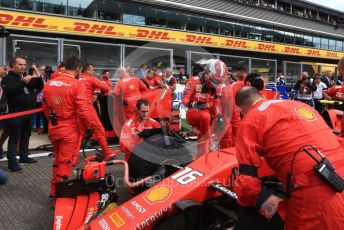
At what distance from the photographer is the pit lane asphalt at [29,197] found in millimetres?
3287

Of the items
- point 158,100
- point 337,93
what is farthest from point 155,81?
point 337,93

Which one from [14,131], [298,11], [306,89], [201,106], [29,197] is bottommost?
[29,197]

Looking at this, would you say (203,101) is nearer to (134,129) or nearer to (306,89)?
(134,129)

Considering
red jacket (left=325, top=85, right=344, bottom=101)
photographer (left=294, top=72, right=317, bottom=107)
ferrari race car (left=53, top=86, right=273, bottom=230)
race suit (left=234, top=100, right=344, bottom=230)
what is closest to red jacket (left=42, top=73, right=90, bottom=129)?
ferrari race car (left=53, top=86, right=273, bottom=230)

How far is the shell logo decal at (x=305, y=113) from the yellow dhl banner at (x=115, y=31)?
13047 millimetres

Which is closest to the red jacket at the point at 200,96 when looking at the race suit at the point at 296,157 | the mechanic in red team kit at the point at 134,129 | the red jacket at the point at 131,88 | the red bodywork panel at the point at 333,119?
the mechanic in red team kit at the point at 134,129

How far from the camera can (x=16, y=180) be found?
4559 mm

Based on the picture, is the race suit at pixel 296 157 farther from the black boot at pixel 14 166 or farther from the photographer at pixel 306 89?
the photographer at pixel 306 89

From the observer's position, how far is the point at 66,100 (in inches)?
146

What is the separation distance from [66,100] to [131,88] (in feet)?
9.02

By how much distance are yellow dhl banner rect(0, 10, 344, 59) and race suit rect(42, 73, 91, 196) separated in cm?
1062

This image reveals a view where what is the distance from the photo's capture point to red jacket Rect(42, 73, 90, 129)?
12.1 feet

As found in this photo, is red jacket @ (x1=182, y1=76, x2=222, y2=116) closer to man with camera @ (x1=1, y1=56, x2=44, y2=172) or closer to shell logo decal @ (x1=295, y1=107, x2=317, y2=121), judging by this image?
man with camera @ (x1=1, y1=56, x2=44, y2=172)

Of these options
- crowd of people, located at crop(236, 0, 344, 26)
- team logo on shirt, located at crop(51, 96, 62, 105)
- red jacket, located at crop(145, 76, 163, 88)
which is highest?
crowd of people, located at crop(236, 0, 344, 26)
